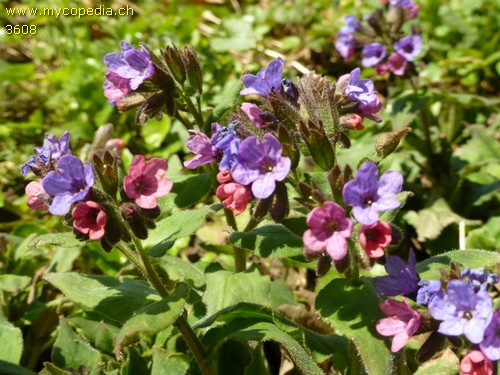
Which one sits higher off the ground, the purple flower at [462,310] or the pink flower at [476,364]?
the purple flower at [462,310]

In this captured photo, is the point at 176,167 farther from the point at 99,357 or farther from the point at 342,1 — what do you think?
the point at 342,1

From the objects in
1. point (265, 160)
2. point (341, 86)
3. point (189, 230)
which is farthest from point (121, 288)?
point (341, 86)

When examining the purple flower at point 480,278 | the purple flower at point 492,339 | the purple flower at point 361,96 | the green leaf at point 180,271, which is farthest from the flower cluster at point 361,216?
the green leaf at point 180,271

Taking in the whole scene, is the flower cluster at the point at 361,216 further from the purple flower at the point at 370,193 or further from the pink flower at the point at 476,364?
the pink flower at the point at 476,364

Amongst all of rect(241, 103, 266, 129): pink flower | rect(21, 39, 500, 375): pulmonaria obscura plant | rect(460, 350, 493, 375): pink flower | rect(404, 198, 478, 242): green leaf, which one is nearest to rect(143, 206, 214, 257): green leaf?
rect(21, 39, 500, 375): pulmonaria obscura plant

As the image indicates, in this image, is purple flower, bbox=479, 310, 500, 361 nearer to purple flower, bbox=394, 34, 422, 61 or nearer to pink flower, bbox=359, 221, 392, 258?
pink flower, bbox=359, 221, 392, 258
